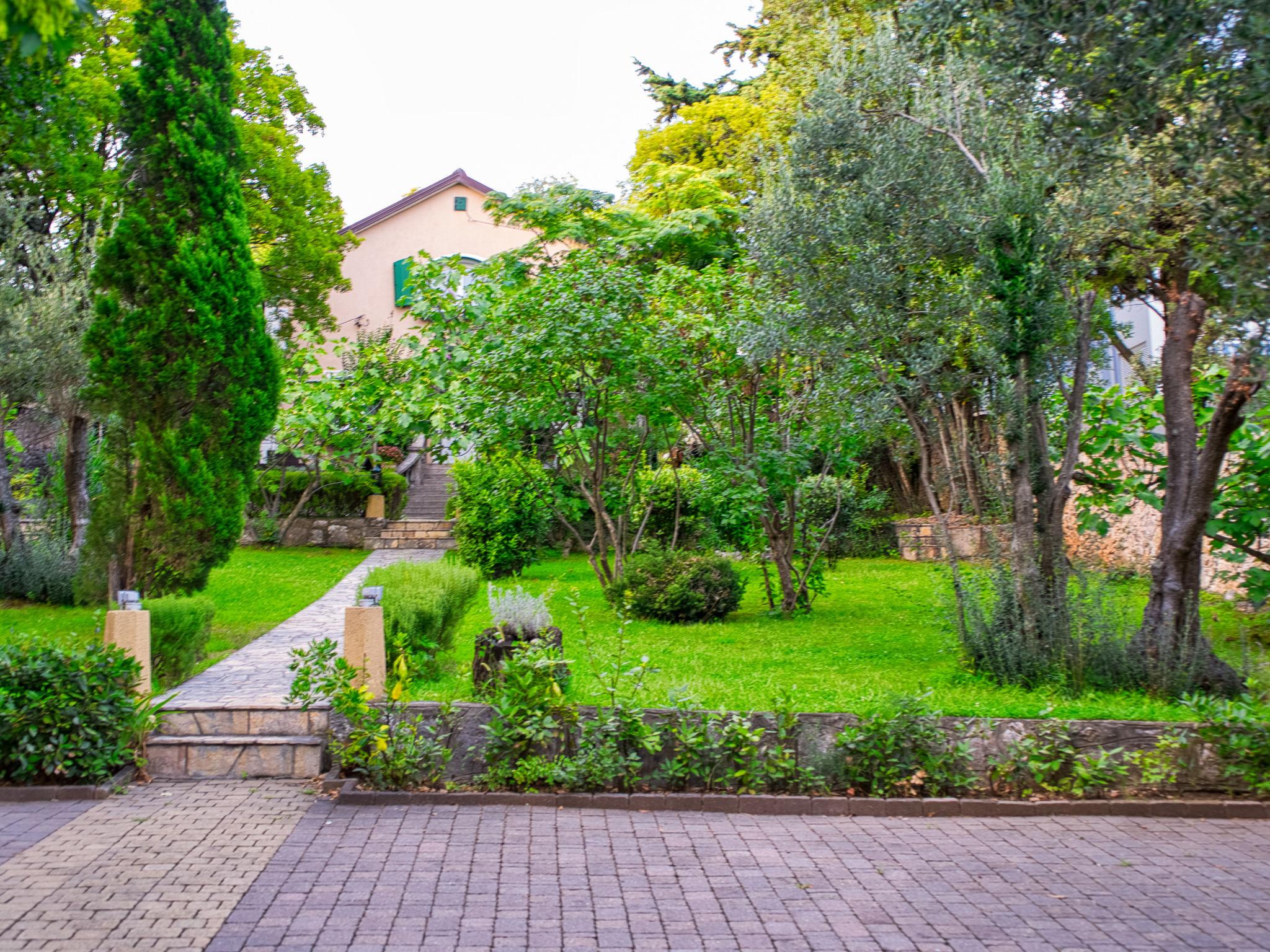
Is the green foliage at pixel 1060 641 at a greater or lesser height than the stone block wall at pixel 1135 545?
lesser

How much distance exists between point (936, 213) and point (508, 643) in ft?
16.6

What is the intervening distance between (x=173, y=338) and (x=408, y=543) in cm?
960

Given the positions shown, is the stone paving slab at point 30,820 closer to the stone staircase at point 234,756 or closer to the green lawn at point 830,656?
the stone staircase at point 234,756

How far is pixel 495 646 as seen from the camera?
308 inches

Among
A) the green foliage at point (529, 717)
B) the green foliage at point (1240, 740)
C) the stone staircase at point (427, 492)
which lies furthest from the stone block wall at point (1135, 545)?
the stone staircase at point (427, 492)

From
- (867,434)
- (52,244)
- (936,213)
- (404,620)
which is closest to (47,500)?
(52,244)

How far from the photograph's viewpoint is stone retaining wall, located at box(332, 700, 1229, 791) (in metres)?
6.53

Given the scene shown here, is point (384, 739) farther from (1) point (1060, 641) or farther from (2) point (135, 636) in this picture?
(1) point (1060, 641)

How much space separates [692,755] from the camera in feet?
21.2

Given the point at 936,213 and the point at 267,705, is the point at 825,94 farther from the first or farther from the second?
the point at 267,705

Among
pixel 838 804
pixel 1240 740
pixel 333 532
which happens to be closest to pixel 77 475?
pixel 333 532

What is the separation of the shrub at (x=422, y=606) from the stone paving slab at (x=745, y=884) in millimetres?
2112

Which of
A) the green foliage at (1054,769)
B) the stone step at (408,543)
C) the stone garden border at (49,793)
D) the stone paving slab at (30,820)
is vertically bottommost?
the stone paving slab at (30,820)

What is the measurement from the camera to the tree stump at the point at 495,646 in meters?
7.67
